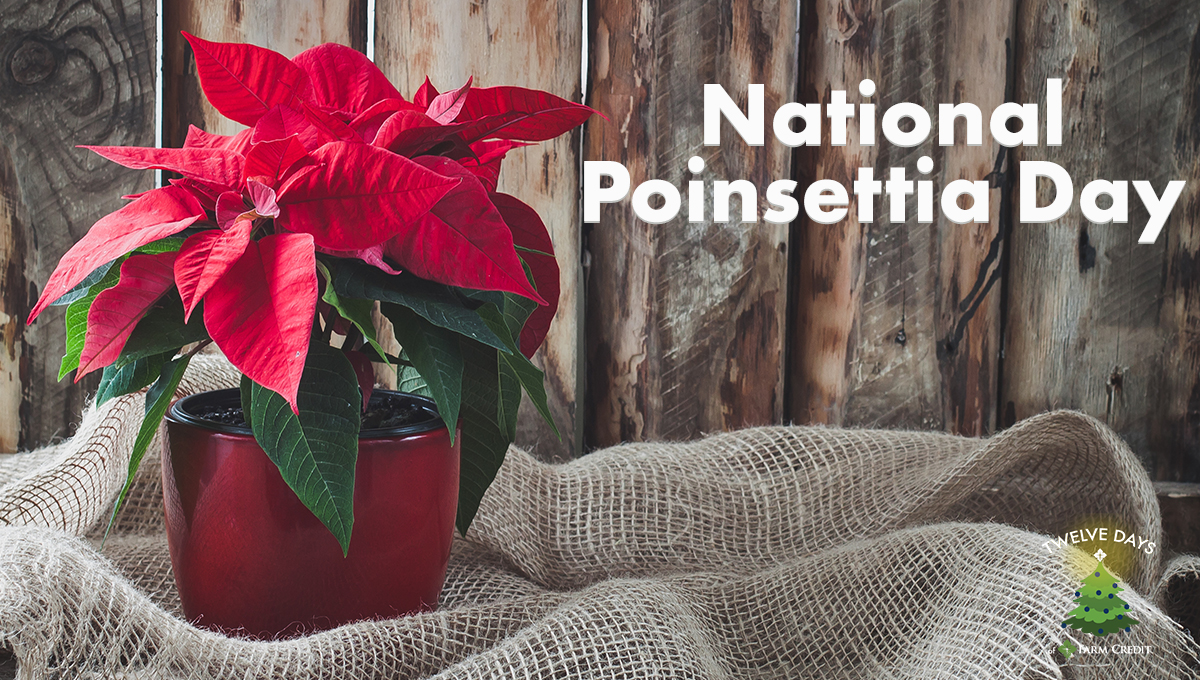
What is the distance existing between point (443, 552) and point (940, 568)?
385 millimetres

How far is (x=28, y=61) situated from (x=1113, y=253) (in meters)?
1.29

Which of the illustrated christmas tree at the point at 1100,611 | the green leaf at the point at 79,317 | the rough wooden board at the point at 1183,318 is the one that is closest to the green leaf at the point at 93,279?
the green leaf at the point at 79,317

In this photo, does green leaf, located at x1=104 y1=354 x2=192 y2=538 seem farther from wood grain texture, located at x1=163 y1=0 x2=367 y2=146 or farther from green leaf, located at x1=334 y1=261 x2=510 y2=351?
wood grain texture, located at x1=163 y1=0 x2=367 y2=146

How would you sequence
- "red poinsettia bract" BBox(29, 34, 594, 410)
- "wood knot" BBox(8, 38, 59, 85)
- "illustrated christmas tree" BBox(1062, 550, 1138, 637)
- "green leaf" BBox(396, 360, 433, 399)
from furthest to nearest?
"wood knot" BBox(8, 38, 59, 85) → "green leaf" BBox(396, 360, 433, 399) → "illustrated christmas tree" BBox(1062, 550, 1138, 637) → "red poinsettia bract" BBox(29, 34, 594, 410)

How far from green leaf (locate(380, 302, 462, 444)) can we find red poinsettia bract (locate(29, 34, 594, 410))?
3 cm

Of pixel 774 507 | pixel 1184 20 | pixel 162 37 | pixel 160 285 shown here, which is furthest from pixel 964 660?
pixel 162 37

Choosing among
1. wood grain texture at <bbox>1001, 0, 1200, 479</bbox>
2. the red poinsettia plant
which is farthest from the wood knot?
wood grain texture at <bbox>1001, 0, 1200, 479</bbox>

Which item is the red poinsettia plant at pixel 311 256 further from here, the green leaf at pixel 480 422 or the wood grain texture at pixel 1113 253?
the wood grain texture at pixel 1113 253

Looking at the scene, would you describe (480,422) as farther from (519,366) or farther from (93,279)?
(93,279)

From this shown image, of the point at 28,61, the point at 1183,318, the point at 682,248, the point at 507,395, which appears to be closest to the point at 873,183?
the point at 682,248

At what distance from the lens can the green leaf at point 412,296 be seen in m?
0.55

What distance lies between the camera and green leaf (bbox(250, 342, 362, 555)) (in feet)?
1.74

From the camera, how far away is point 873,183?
1.11 metres

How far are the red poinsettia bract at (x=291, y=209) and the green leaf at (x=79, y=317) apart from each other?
3 cm
